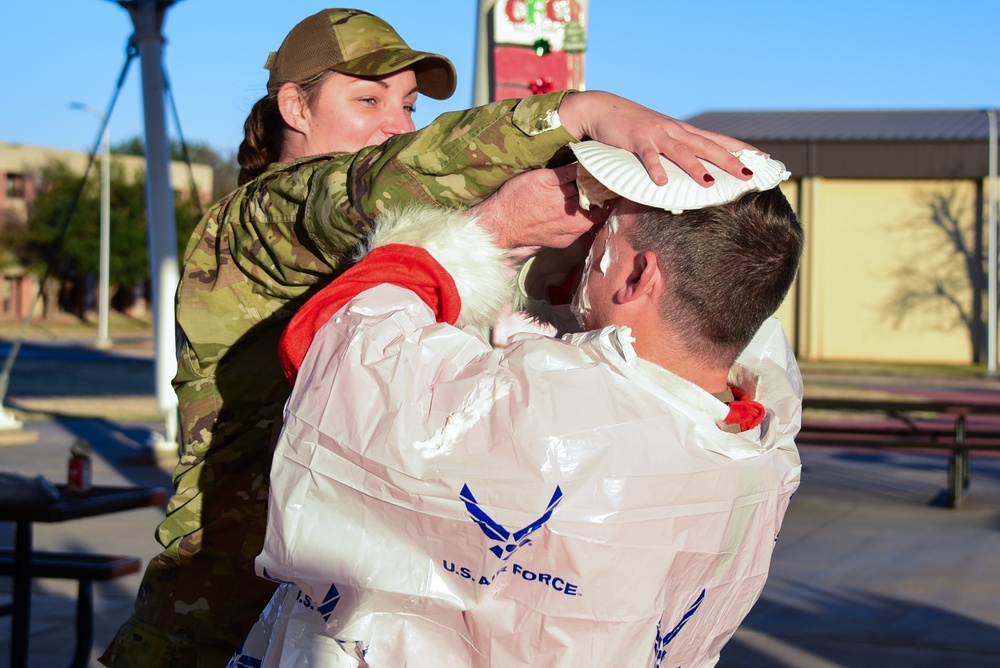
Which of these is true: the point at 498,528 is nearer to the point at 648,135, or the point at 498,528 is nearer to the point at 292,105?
the point at 648,135

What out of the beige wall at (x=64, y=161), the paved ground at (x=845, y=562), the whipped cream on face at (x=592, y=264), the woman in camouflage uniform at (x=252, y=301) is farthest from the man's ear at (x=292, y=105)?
the beige wall at (x=64, y=161)

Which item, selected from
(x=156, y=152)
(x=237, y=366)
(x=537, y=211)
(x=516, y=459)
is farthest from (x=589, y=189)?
(x=156, y=152)

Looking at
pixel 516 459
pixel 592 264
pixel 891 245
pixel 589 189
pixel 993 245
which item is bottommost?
pixel 891 245

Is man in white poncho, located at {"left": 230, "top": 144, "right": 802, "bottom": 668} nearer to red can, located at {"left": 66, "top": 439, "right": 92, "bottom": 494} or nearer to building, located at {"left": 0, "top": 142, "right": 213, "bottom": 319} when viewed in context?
red can, located at {"left": 66, "top": 439, "right": 92, "bottom": 494}

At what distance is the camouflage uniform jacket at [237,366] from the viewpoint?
5.85 feet

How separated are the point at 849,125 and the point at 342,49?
34.6 m

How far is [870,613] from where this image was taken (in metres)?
5.98

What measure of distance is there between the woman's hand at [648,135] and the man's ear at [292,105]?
27.9 inches

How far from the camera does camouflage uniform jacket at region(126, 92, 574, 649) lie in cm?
178

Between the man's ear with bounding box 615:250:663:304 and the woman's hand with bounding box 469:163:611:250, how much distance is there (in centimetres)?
11

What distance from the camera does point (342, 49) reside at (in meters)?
2.08

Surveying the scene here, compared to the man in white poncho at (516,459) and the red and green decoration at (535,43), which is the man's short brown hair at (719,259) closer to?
the man in white poncho at (516,459)

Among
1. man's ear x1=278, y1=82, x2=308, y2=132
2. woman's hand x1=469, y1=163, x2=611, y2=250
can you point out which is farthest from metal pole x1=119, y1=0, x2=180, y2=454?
woman's hand x1=469, y1=163, x2=611, y2=250

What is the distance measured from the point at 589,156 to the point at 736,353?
1.30 ft
